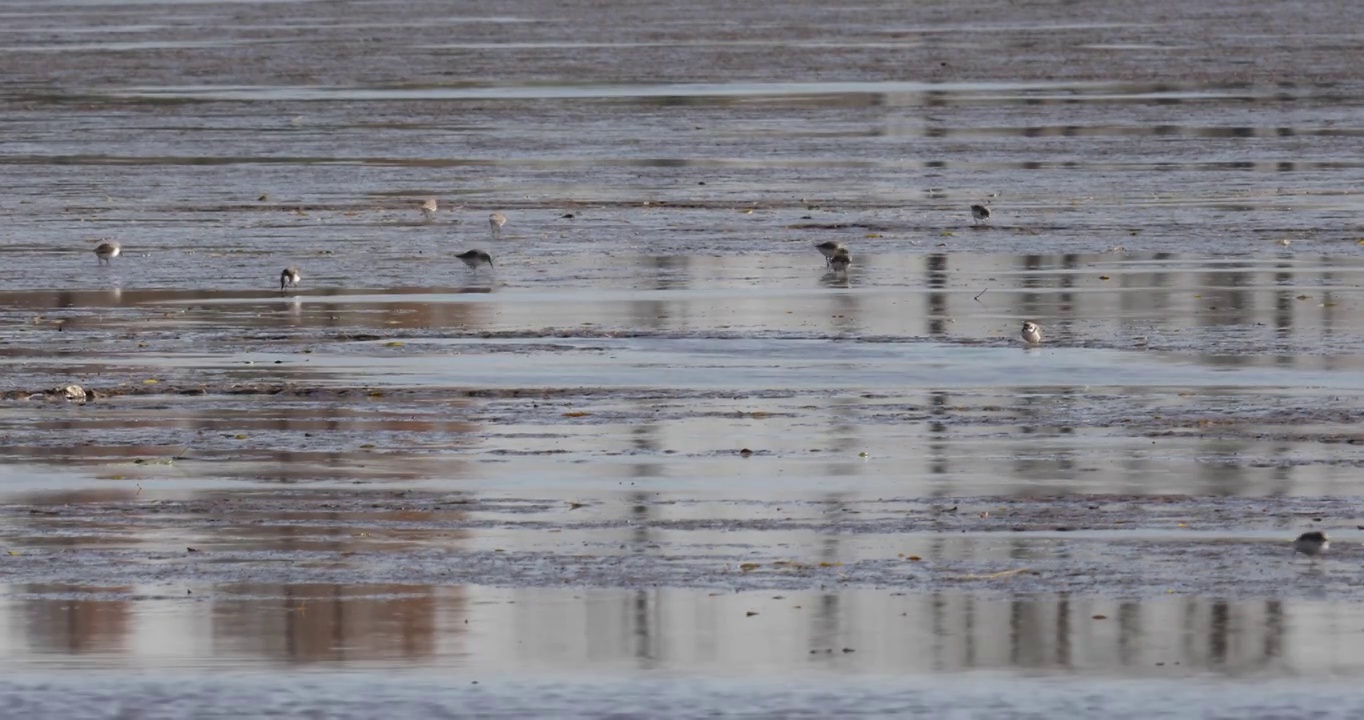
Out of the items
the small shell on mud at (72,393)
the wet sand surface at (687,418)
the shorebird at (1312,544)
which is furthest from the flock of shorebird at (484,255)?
the shorebird at (1312,544)

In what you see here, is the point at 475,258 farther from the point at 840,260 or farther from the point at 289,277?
the point at 840,260

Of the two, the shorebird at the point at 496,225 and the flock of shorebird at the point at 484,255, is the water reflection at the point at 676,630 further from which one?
the shorebird at the point at 496,225

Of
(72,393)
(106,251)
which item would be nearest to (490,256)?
(106,251)

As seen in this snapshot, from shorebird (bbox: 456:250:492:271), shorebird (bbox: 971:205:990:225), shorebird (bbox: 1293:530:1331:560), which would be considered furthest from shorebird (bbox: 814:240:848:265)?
shorebird (bbox: 1293:530:1331:560)

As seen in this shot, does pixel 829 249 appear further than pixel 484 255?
No

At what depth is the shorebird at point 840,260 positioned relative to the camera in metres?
19.4

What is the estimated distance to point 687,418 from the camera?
13656mm

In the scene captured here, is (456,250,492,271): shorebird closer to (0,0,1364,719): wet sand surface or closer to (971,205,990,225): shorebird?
(0,0,1364,719): wet sand surface

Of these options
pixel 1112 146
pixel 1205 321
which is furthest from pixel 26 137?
pixel 1205 321

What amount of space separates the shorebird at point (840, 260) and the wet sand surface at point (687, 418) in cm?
20

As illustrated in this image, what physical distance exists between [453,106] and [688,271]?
593 inches

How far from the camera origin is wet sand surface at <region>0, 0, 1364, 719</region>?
908 cm

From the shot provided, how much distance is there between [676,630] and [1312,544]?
7.35 feet

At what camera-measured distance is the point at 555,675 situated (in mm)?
8898
